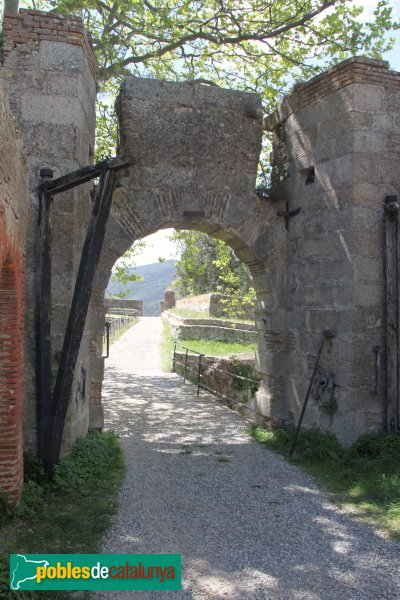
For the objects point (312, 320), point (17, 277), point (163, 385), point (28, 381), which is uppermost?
point (17, 277)

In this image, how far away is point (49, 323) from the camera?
5.59 m

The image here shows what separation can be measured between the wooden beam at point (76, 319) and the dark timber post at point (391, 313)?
137 inches

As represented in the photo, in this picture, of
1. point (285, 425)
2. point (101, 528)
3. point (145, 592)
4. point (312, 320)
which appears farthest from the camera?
point (285, 425)

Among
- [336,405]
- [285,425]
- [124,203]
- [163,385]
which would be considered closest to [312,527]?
[336,405]

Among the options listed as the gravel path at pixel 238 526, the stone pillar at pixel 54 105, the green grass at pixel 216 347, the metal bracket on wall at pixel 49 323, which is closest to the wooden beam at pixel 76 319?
the metal bracket on wall at pixel 49 323

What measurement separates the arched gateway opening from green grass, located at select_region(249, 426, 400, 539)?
111 cm

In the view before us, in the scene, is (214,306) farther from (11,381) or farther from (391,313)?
(11,381)

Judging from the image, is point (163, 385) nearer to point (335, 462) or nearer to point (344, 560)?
point (335, 462)

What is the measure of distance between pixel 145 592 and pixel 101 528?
972mm

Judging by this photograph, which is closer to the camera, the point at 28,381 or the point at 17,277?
the point at 17,277

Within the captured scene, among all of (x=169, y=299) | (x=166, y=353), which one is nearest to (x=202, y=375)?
(x=166, y=353)

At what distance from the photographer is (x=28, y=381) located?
5.57 metres

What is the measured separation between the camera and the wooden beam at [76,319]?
5.44 meters

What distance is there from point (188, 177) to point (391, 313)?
10.8 ft
